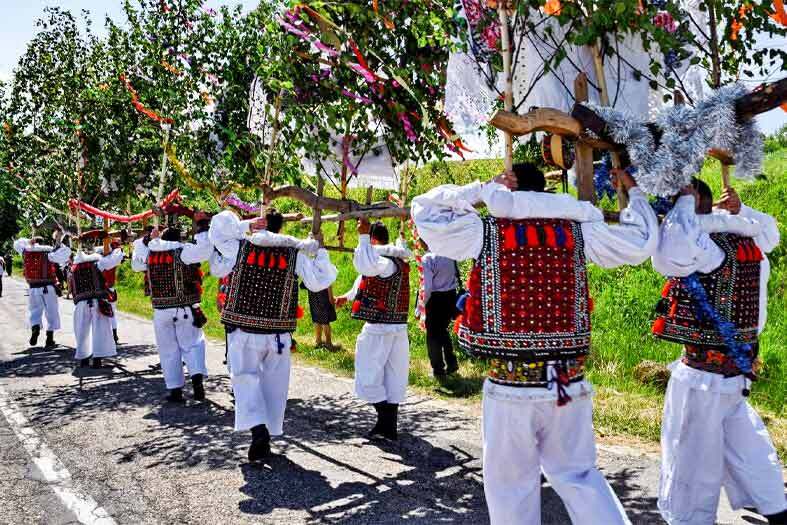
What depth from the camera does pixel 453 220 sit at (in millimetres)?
3471

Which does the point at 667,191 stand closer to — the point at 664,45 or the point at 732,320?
the point at 664,45

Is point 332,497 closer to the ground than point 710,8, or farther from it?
closer to the ground

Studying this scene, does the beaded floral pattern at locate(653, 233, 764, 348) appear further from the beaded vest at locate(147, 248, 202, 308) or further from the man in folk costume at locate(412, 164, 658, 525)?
the beaded vest at locate(147, 248, 202, 308)

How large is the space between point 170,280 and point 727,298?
6060 millimetres

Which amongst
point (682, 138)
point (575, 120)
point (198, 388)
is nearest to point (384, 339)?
point (198, 388)

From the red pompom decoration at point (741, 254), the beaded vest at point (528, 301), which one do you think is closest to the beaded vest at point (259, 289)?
the beaded vest at point (528, 301)

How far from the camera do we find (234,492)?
5.15 m

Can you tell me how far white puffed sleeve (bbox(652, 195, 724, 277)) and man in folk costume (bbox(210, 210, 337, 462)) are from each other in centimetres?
295

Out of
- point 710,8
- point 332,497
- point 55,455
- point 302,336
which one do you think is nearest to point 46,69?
point 302,336

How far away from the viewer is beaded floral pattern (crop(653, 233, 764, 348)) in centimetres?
405

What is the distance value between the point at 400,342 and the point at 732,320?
11.1 ft

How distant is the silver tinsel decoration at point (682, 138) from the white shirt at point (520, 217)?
0.21 m

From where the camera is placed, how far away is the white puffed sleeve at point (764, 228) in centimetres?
424

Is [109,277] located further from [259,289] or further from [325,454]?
[325,454]
